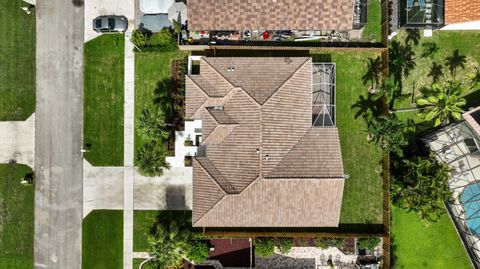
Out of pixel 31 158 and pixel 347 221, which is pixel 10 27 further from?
pixel 347 221

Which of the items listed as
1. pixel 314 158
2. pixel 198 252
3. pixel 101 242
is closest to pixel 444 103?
pixel 314 158

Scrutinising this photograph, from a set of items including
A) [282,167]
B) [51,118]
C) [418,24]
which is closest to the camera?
[282,167]

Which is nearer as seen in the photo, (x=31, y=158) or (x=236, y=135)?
(x=236, y=135)

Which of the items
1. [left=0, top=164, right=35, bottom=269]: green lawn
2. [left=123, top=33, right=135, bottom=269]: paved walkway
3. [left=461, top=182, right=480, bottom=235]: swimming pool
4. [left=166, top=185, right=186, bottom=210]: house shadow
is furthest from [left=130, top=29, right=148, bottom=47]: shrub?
[left=461, top=182, right=480, bottom=235]: swimming pool

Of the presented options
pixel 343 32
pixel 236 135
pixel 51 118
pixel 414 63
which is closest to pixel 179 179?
pixel 236 135

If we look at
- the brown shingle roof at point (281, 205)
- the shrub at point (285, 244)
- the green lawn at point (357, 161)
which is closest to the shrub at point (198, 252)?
the brown shingle roof at point (281, 205)

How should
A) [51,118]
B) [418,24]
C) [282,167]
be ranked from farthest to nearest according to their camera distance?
[51,118] < [418,24] < [282,167]

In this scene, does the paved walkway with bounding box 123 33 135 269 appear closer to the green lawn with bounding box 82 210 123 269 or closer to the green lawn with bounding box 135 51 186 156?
the green lawn with bounding box 135 51 186 156
